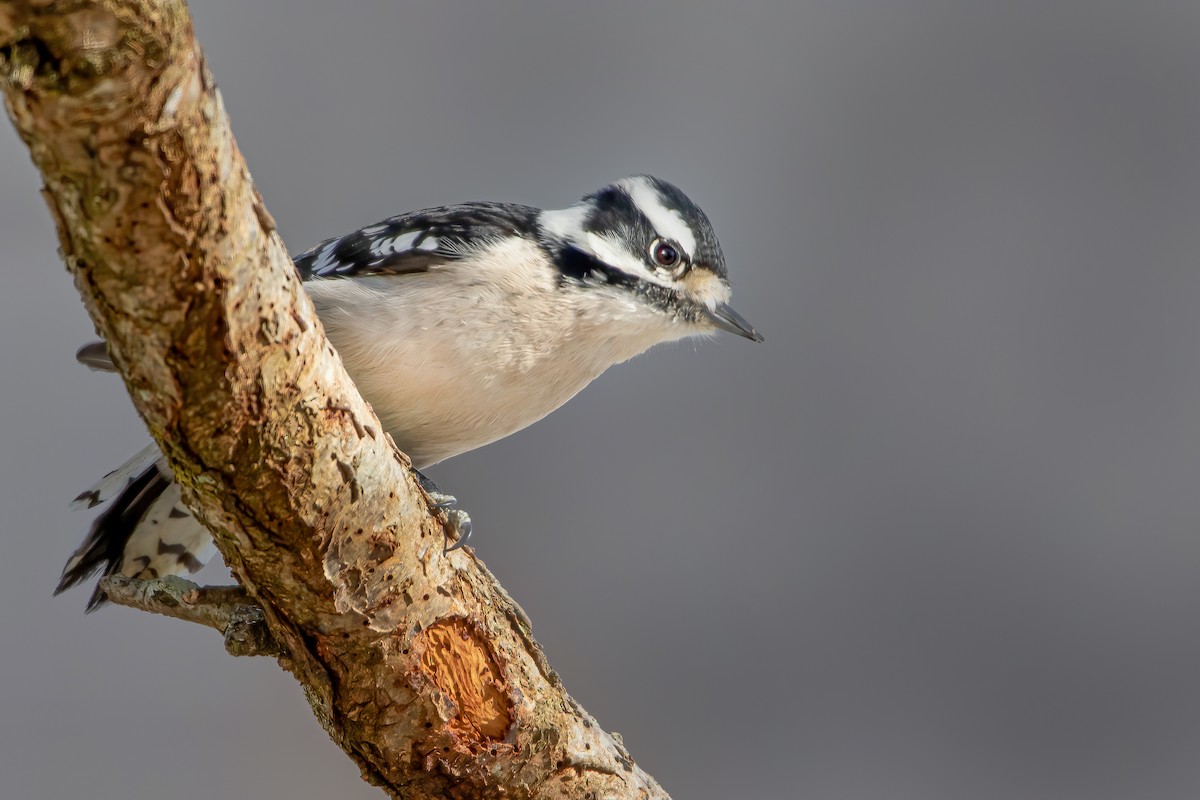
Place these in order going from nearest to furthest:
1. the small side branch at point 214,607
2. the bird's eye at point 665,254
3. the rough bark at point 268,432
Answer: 1. the rough bark at point 268,432
2. the small side branch at point 214,607
3. the bird's eye at point 665,254

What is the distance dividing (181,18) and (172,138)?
0.12 m

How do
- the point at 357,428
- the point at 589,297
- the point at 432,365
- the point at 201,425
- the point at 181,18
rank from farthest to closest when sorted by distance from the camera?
the point at 589,297
the point at 432,365
the point at 357,428
the point at 201,425
the point at 181,18

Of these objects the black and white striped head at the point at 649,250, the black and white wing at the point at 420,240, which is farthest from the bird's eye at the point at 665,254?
the black and white wing at the point at 420,240

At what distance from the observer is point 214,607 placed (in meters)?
1.76

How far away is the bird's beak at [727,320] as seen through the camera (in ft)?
8.27

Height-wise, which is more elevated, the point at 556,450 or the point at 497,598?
the point at 497,598

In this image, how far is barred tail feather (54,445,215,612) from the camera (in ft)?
7.45

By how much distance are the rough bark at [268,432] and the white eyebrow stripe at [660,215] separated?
105cm

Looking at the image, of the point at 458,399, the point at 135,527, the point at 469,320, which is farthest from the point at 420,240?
the point at 135,527

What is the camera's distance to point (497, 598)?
5.96ft

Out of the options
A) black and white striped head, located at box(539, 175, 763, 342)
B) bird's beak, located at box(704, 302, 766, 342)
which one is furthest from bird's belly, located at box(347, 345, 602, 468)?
bird's beak, located at box(704, 302, 766, 342)

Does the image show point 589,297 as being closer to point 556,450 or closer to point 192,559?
point 192,559

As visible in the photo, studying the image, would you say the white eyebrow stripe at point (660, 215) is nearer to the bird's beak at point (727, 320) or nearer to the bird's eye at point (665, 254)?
the bird's eye at point (665, 254)

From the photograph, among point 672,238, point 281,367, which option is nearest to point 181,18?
point 281,367
